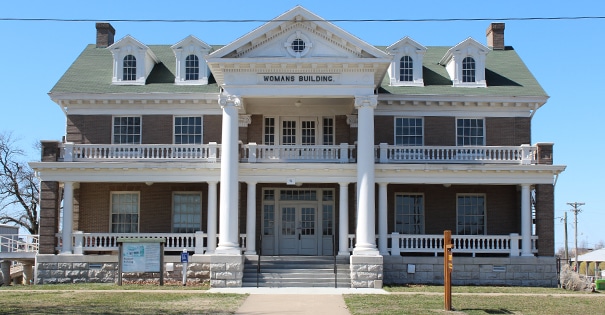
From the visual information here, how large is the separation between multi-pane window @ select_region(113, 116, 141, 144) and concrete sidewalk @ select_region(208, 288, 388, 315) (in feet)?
29.1

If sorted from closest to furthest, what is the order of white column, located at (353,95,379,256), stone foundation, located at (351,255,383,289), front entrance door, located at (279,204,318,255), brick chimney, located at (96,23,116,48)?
stone foundation, located at (351,255,383,289), white column, located at (353,95,379,256), front entrance door, located at (279,204,318,255), brick chimney, located at (96,23,116,48)

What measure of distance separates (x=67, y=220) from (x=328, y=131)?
1098 centimetres

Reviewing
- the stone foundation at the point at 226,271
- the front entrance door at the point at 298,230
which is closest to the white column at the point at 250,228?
the stone foundation at the point at 226,271

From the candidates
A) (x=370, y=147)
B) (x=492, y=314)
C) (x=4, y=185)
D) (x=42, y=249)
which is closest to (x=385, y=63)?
(x=370, y=147)

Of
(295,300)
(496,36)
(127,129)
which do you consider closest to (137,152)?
(127,129)

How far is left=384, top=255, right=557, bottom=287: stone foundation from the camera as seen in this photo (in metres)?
29.4

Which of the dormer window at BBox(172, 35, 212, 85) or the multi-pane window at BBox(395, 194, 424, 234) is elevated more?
the dormer window at BBox(172, 35, 212, 85)

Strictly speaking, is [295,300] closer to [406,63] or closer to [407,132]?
[407,132]

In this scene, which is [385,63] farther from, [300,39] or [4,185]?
[4,185]

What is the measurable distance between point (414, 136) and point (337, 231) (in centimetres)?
505

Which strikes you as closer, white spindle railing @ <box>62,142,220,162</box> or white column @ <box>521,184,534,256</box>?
white column @ <box>521,184,534,256</box>

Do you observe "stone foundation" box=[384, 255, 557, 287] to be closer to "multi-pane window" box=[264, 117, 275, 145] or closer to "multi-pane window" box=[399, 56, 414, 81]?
"multi-pane window" box=[264, 117, 275, 145]

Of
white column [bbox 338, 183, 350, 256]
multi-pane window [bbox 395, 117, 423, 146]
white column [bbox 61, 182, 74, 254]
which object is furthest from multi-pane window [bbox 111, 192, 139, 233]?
multi-pane window [bbox 395, 117, 423, 146]

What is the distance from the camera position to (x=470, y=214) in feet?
107
